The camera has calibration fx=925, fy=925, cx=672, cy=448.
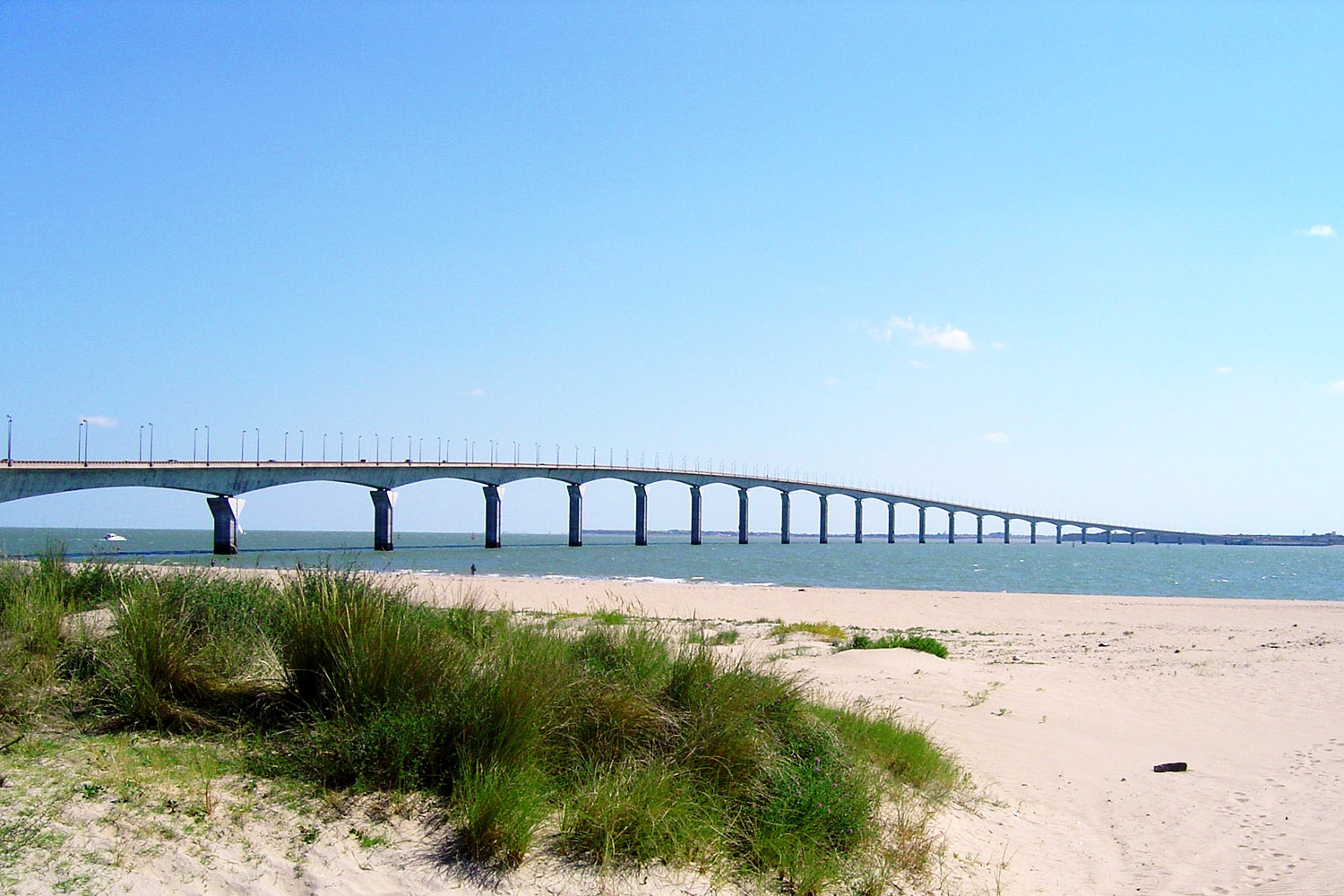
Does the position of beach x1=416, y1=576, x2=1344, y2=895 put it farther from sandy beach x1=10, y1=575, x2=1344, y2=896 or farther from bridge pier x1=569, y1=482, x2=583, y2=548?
bridge pier x1=569, y1=482, x2=583, y2=548

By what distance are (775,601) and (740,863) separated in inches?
1021

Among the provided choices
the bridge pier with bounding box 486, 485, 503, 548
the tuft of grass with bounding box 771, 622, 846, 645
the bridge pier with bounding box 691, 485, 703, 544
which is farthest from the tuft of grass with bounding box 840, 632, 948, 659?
the bridge pier with bounding box 691, 485, 703, 544

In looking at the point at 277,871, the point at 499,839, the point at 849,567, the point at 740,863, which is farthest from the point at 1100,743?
the point at 849,567

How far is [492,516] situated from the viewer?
88688mm

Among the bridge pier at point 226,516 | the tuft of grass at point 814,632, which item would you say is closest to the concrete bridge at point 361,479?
the bridge pier at point 226,516

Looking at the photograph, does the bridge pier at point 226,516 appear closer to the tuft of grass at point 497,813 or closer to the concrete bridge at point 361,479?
the concrete bridge at point 361,479

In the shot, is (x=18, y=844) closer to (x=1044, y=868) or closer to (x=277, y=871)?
(x=277, y=871)

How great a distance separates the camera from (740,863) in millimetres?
5164

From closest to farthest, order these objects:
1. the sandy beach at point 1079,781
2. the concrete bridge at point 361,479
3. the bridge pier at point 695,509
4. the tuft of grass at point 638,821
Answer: the sandy beach at point 1079,781 → the tuft of grass at point 638,821 → the concrete bridge at point 361,479 → the bridge pier at point 695,509

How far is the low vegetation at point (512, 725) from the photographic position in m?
5.18

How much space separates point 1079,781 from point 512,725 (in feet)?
17.7

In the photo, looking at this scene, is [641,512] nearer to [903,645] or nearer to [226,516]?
[226,516]

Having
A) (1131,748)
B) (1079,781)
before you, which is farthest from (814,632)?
(1079,781)

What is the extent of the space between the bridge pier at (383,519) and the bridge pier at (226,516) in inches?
515
